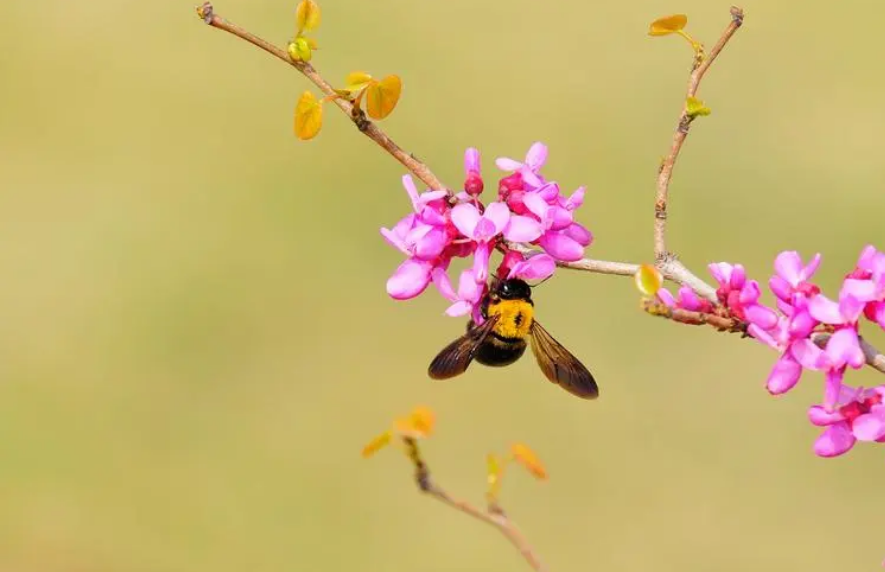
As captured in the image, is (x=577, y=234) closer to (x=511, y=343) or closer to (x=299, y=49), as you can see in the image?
(x=511, y=343)

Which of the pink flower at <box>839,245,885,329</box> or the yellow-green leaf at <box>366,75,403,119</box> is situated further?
the yellow-green leaf at <box>366,75,403,119</box>

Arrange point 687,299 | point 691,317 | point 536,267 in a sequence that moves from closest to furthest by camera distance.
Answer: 1. point 691,317
2. point 687,299
3. point 536,267

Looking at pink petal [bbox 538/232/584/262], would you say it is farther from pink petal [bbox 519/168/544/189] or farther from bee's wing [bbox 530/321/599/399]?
bee's wing [bbox 530/321/599/399]

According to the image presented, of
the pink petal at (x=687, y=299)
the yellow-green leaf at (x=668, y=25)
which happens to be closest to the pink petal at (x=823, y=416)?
the pink petal at (x=687, y=299)

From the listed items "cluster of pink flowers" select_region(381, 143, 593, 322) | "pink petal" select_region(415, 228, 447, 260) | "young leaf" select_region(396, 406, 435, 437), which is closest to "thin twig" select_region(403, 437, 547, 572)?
"young leaf" select_region(396, 406, 435, 437)

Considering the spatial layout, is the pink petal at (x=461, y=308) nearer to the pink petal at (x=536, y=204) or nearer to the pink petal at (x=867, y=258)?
the pink petal at (x=536, y=204)

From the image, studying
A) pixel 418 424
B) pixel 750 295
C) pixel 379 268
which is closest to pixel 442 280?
pixel 750 295
